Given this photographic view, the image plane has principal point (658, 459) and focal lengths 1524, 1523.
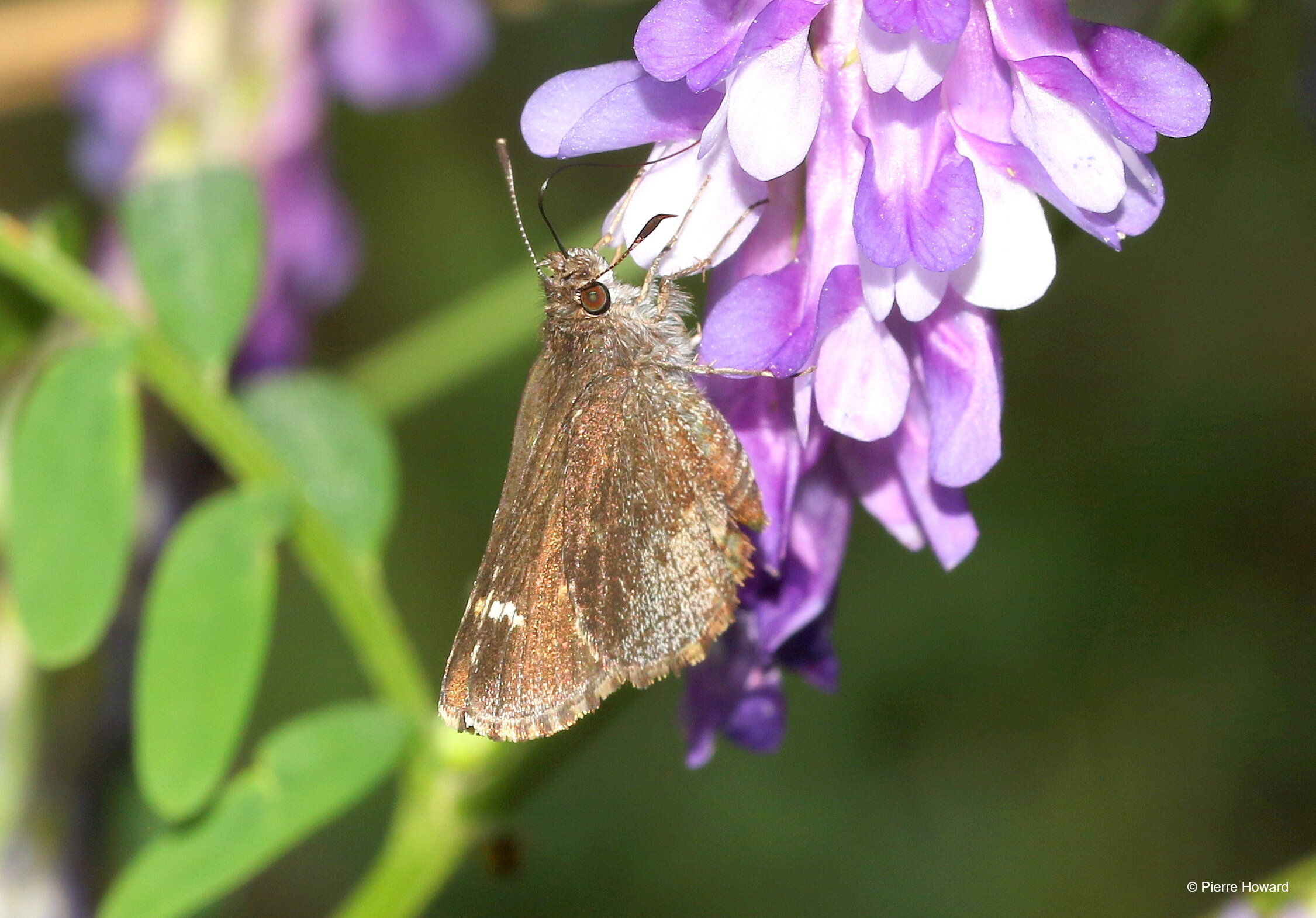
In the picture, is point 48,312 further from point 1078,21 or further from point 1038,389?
point 1038,389

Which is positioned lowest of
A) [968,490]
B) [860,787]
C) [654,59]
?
[860,787]

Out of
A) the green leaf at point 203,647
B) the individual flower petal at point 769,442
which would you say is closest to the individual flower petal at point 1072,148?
the individual flower petal at point 769,442

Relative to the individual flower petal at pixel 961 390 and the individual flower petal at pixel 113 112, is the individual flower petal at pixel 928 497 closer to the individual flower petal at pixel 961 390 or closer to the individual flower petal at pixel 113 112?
the individual flower petal at pixel 961 390

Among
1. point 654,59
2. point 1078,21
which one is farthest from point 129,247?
point 1078,21

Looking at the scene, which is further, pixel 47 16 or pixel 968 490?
pixel 968 490

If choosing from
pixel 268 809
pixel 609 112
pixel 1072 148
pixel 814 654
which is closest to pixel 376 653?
pixel 268 809

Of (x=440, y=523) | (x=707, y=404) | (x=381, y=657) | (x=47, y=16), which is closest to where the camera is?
(x=707, y=404)

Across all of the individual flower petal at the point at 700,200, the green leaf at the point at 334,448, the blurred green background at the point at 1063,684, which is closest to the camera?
the individual flower petal at the point at 700,200
